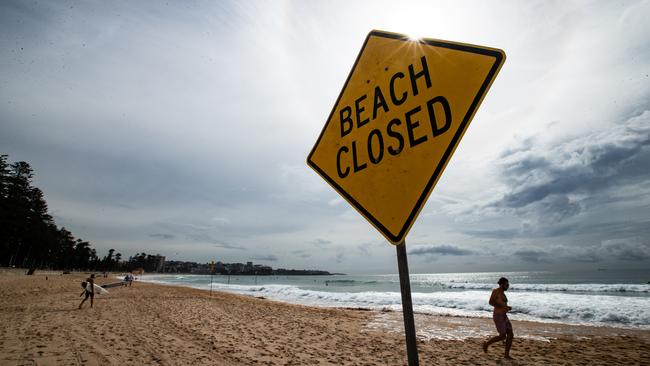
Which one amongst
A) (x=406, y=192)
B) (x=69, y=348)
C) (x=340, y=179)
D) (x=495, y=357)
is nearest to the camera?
(x=406, y=192)

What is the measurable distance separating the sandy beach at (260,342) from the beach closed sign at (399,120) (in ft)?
22.1

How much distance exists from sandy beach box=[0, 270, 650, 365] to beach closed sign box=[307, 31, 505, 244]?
6.73 meters

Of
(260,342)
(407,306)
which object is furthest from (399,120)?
(260,342)

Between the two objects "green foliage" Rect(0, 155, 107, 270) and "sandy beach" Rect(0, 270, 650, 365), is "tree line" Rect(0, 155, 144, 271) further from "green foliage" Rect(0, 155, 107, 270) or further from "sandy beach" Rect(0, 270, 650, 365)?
"sandy beach" Rect(0, 270, 650, 365)

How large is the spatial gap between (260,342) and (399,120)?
9140 millimetres

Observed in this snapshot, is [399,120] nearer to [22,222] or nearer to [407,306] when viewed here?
[407,306]

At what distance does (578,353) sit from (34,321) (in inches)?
749

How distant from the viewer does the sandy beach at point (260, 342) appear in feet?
22.3

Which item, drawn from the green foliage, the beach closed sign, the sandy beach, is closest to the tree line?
the green foliage

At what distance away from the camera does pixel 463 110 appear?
4.82 feet

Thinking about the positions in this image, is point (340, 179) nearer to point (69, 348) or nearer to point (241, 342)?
point (241, 342)

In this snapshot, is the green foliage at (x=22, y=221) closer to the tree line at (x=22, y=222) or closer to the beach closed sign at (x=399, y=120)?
the tree line at (x=22, y=222)

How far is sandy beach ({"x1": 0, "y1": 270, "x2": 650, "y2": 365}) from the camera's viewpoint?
679cm

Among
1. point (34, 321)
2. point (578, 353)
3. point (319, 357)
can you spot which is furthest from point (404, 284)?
point (34, 321)
